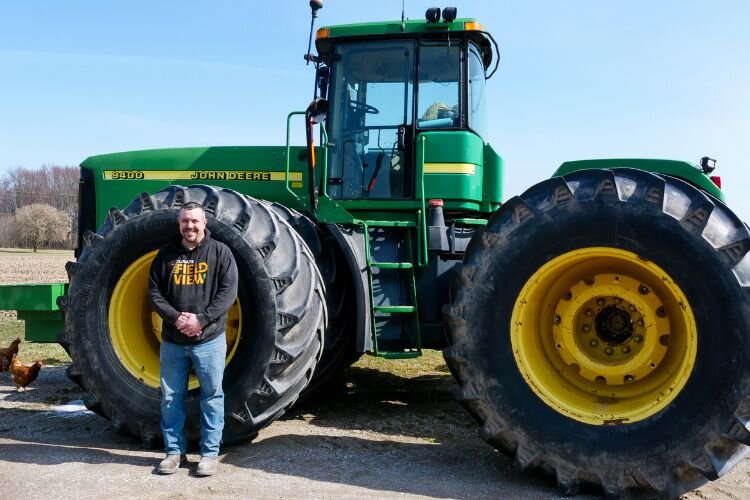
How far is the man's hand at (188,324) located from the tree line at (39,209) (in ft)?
149

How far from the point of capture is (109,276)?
4.45 metres

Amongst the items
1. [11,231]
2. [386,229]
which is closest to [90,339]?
[386,229]

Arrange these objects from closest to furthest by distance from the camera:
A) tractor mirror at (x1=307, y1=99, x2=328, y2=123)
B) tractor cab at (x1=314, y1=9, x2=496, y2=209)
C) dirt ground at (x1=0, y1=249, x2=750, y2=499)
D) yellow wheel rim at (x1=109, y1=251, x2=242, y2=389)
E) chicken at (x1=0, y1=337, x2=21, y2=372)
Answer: dirt ground at (x1=0, y1=249, x2=750, y2=499), yellow wheel rim at (x1=109, y1=251, x2=242, y2=389), tractor mirror at (x1=307, y1=99, x2=328, y2=123), tractor cab at (x1=314, y1=9, x2=496, y2=209), chicken at (x1=0, y1=337, x2=21, y2=372)

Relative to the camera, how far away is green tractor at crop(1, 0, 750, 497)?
3.41 m

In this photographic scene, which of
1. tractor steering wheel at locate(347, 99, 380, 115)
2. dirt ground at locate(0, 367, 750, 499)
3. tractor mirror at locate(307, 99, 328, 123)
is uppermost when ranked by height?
tractor steering wheel at locate(347, 99, 380, 115)

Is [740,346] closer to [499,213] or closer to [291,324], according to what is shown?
[499,213]

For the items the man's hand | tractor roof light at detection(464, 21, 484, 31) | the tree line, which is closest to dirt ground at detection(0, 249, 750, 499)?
the man's hand

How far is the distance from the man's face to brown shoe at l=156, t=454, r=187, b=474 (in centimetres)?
127

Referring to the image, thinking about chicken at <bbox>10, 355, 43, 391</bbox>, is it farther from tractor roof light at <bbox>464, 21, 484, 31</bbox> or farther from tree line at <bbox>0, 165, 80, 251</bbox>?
tree line at <bbox>0, 165, 80, 251</bbox>

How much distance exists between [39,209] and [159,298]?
6197 centimetres

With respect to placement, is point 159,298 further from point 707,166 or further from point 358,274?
point 707,166

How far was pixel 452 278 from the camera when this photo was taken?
13.0 ft

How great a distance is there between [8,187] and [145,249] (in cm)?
8109

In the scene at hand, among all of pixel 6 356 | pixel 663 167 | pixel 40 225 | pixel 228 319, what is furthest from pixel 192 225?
pixel 40 225
